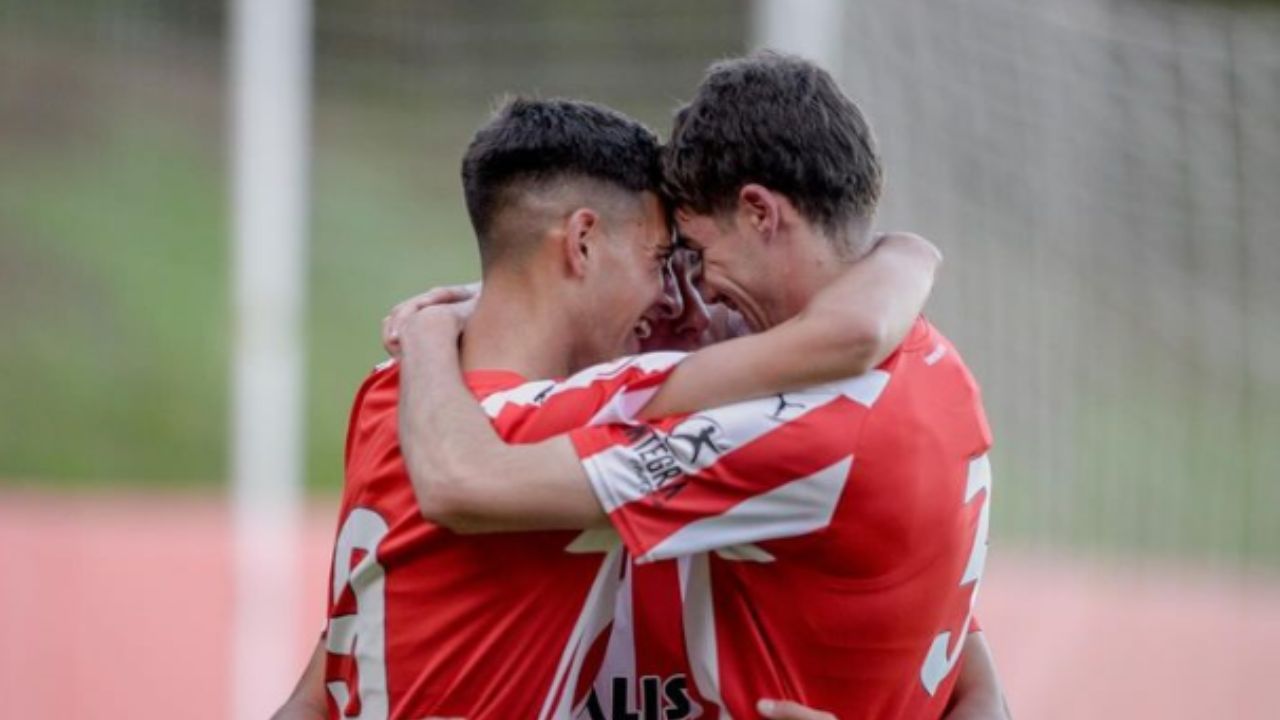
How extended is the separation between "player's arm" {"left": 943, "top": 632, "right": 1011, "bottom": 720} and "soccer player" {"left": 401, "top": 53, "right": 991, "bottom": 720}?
137 mm

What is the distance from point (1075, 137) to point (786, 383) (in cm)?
695

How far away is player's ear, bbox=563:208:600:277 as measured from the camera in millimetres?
3217

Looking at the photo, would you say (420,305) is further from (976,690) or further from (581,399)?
(976,690)

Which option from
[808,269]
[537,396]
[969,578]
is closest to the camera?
[537,396]

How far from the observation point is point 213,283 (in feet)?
64.7

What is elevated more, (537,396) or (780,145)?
(780,145)

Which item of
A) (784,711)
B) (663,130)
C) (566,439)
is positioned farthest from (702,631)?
(663,130)

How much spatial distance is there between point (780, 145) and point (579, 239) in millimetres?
335

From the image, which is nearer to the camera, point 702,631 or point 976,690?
point 702,631

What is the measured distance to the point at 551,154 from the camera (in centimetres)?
326

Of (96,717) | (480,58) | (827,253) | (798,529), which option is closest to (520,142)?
(827,253)

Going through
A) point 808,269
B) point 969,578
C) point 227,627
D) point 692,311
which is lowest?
point 227,627

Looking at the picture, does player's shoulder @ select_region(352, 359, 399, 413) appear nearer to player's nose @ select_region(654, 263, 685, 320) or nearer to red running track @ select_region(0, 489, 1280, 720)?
player's nose @ select_region(654, 263, 685, 320)

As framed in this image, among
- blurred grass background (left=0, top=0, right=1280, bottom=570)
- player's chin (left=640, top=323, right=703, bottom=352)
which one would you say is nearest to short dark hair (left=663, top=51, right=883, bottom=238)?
player's chin (left=640, top=323, right=703, bottom=352)
